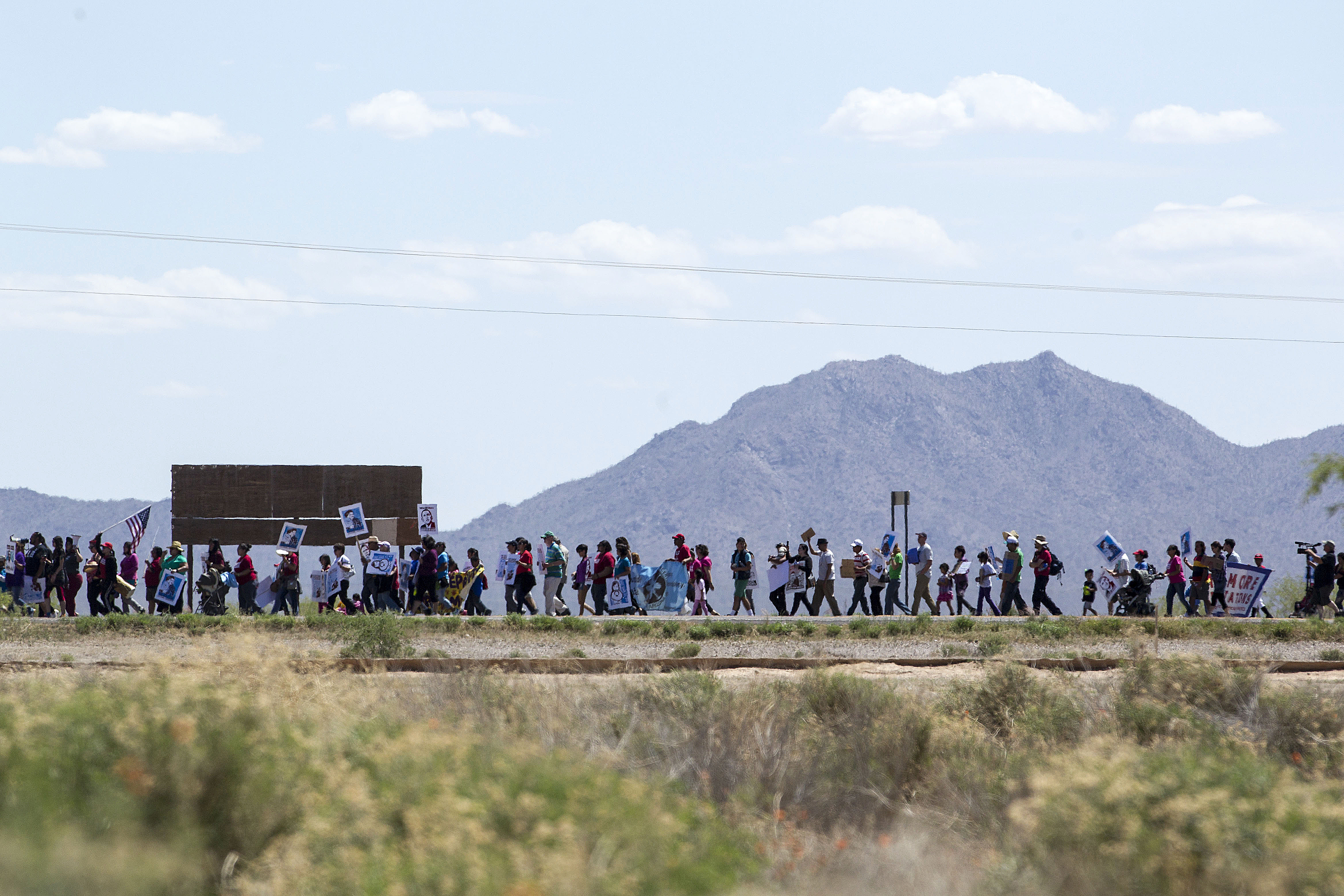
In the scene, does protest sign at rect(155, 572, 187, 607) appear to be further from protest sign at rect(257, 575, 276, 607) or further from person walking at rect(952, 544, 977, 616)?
person walking at rect(952, 544, 977, 616)

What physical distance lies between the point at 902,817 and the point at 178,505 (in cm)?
3032

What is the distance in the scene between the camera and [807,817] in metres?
8.48

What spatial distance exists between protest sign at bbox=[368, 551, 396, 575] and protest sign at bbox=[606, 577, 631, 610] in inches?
167

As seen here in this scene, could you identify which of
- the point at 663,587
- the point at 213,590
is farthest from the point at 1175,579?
the point at 213,590

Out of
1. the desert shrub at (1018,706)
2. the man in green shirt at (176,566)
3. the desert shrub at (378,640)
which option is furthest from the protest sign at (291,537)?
the desert shrub at (1018,706)

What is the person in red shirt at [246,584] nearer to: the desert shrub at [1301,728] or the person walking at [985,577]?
the person walking at [985,577]

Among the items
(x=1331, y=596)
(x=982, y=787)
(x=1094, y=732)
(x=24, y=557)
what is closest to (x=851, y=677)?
(x=1094, y=732)

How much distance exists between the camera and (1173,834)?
5.48 metres

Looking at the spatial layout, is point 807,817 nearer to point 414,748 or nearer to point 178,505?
point 414,748

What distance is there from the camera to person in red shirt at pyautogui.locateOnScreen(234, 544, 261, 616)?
26047 millimetres

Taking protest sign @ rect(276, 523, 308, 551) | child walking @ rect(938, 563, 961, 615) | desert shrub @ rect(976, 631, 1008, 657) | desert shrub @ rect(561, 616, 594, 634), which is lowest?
desert shrub @ rect(976, 631, 1008, 657)

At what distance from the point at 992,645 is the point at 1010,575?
25.5ft

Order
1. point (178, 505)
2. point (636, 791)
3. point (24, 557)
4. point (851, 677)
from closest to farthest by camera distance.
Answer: point (636, 791) → point (851, 677) → point (24, 557) → point (178, 505)

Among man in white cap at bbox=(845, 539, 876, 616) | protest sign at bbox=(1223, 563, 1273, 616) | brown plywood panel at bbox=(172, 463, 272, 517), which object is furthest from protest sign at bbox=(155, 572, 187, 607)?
protest sign at bbox=(1223, 563, 1273, 616)
